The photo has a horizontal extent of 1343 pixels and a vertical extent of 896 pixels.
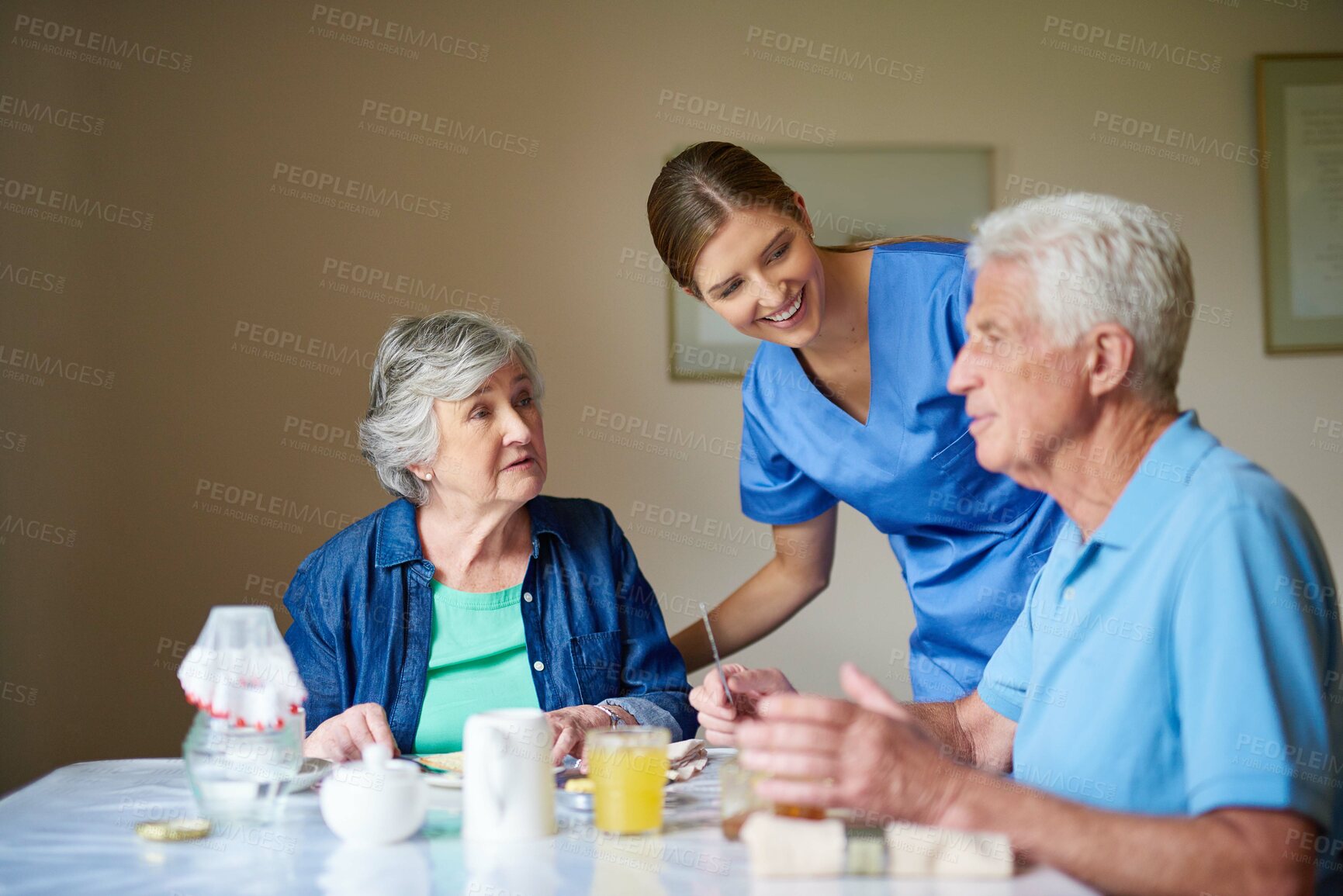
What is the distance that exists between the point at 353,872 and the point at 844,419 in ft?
3.95

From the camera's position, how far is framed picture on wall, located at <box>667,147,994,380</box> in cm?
317


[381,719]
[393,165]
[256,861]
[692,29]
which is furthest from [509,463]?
[692,29]

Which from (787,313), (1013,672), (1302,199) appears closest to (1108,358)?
(1013,672)

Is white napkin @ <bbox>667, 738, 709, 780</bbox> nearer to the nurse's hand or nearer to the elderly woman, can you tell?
the nurse's hand

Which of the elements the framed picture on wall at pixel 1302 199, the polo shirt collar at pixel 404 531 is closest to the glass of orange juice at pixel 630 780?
the polo shirt collar at pixel 404 531

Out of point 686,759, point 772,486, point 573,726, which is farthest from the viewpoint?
point 772,486

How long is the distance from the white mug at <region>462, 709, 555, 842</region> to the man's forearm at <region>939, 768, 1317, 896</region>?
0.42 m

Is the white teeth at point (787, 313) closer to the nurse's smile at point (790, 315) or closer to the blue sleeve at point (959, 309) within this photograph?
the nurse's smile at point (790, 315)

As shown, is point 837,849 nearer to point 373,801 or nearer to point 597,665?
point 373,801

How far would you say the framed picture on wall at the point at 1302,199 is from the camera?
3.26 metres

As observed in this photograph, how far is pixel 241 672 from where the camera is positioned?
4.17 ft

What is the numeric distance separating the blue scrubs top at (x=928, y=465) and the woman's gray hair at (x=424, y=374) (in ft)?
1.66

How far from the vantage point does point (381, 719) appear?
1598mm

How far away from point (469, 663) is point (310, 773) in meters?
0.52
